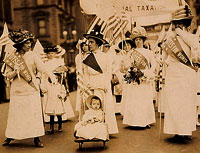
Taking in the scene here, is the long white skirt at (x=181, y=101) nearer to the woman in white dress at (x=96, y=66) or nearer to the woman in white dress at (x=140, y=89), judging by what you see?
the woman in white dress at (x=96, y=66)

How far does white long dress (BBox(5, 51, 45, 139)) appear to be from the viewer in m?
6.00

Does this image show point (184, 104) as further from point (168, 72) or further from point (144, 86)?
point (144, 86)

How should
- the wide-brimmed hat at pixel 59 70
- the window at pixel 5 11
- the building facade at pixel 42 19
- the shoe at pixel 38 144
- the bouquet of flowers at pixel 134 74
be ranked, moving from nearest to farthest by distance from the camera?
the shoe at pixel 38 144
the bouquet of flowers at pixel 134 74
the wide-brimmed hat at pixel 59 70
the window at pixel 5 11
the building facade at pixel 42 19

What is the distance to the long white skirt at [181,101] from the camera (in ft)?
19.0

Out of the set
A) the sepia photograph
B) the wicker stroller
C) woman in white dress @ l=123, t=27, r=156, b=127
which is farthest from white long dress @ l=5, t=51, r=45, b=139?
woman in white dress @ l=123, t=27, r=156, b=127

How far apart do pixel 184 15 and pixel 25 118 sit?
3.47 meters

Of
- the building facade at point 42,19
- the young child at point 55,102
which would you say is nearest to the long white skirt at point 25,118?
the young child at point 55,102

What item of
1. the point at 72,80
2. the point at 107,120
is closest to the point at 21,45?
the point at 107,120

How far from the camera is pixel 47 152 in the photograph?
5.71 meters

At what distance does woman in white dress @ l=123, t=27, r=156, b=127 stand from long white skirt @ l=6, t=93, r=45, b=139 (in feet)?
7.83

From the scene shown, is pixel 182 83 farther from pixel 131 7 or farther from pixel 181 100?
pixel 131 7

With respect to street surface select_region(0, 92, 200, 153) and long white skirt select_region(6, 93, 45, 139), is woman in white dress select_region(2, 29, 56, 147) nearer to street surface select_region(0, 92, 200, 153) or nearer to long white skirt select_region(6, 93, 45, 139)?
long white skirt select_region(6, 93, 45, 139)

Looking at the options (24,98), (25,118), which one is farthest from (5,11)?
(25,118)

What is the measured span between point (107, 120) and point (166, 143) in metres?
1.30
